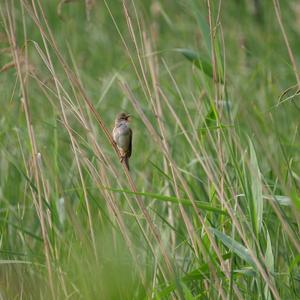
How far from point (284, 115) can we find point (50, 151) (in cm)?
141

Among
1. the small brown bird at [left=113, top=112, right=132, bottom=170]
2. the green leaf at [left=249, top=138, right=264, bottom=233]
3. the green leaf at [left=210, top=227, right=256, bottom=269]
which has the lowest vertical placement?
the green leaf at [left=210, top=227, right=256, bottom=269]

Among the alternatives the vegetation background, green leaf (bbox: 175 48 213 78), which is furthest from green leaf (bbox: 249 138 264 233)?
green leaf (bbox: 175 48 213 78)

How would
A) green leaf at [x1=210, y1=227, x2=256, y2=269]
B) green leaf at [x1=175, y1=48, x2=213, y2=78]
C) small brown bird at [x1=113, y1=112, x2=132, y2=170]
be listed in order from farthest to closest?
1. small brown bird at [x1=113, y1=112, x2=132, y2=170]
2. green leaf at [x1=175, y1=48, x2=213, y2=78]
3. green leaf at [x1=210, y1=227, x2=256, y2=269]

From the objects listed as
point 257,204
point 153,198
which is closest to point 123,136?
point 153,198

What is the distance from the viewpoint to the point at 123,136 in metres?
3.13

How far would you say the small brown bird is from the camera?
3.07m

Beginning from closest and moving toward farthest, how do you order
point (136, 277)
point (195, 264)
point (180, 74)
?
point (136, 277)
point (195, 264)
point (180, 74)

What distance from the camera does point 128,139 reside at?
313 centimetres

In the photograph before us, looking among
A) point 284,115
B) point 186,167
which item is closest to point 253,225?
point 186,167

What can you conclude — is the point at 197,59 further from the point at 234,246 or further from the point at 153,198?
the point at 234,246

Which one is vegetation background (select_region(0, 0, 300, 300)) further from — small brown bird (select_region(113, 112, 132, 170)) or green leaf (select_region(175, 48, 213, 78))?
small brown bird (select_region(113, 112, 132, 170))

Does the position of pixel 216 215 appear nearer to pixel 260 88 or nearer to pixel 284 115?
pixel 284 115

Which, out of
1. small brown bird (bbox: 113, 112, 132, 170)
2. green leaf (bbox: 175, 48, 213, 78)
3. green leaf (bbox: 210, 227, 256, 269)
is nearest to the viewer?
green leaf (bbox: 210, 227, 256, 269)

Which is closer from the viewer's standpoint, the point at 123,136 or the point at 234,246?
the point at 234,246
